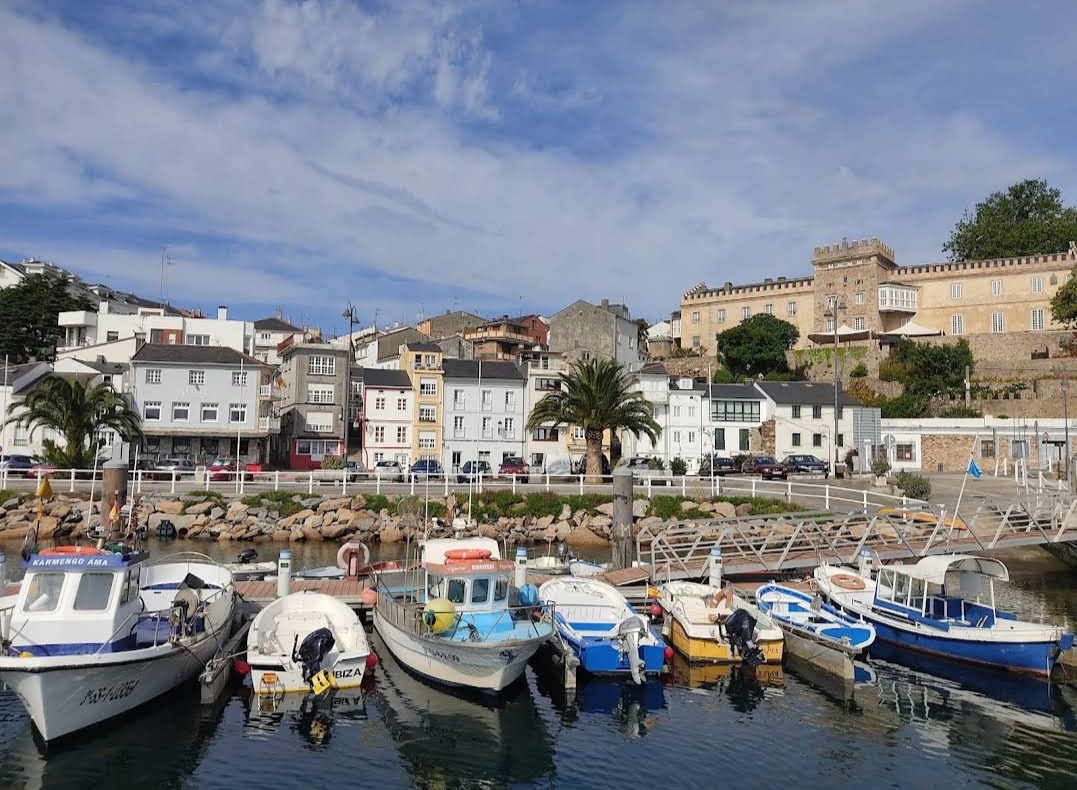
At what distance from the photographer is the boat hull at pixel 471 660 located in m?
Answer: 18.9

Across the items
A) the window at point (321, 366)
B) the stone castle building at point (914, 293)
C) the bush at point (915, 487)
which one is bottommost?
the bush at point (915, 487)

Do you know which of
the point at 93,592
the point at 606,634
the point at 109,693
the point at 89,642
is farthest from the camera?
the point at 606,634

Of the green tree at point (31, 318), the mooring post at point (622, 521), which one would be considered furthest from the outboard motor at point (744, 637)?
the green tree at point (31, 318)

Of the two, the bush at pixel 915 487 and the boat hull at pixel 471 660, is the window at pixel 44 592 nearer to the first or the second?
the boat hull at pixel 471 660

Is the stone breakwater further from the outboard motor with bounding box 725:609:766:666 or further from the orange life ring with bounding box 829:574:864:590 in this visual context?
the outboard motor with bounding box 725:609:766:666

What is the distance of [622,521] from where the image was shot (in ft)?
107

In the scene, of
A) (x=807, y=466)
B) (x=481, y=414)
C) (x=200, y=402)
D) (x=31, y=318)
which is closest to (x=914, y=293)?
(x=807, y=466)

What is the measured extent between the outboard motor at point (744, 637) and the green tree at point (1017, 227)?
95359 mm

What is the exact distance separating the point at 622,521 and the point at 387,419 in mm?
39375

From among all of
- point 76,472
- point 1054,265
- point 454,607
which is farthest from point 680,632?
point 1054,265

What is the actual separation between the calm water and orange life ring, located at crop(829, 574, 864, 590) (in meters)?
4.92

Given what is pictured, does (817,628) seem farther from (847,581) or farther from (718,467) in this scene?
(718,467)

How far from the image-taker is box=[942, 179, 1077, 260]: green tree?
99.4 meters

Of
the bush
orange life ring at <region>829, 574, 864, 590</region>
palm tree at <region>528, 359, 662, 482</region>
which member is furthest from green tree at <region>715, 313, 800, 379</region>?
orange life ring at <region>829, 574, 864, 590</region>
